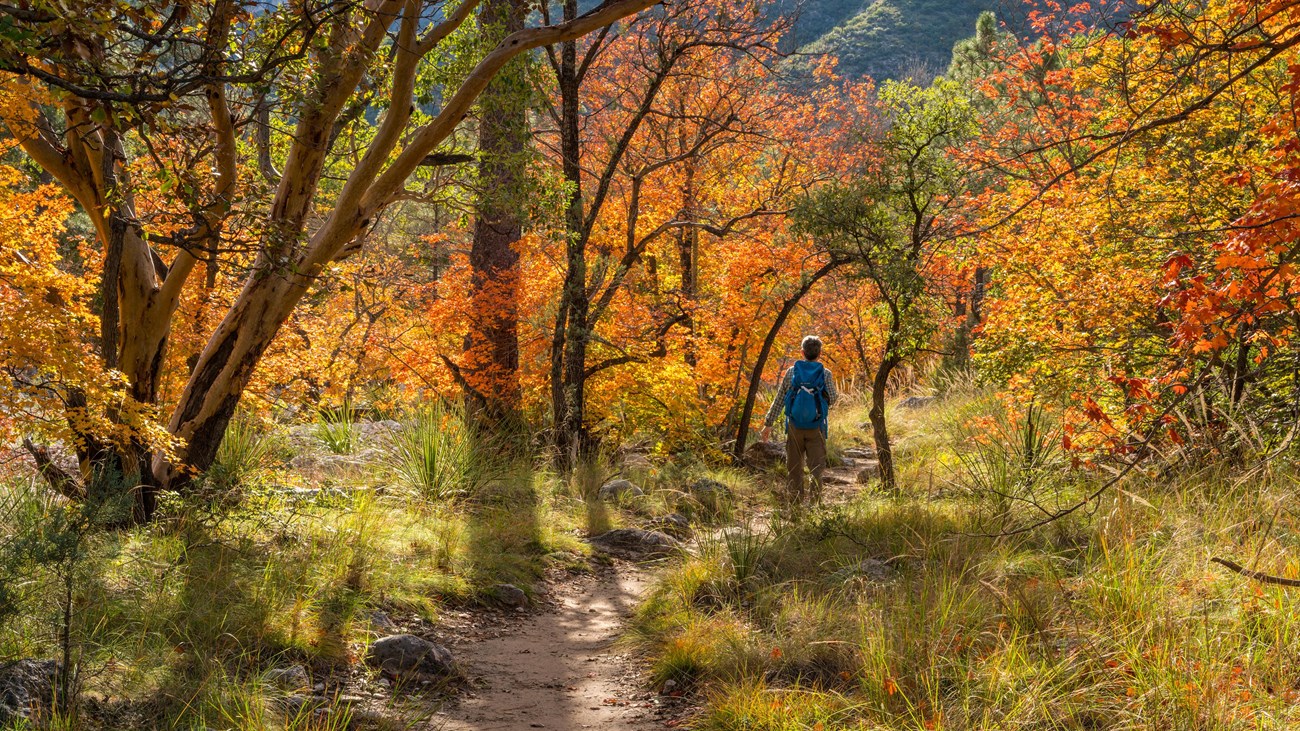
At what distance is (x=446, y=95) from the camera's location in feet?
27.9

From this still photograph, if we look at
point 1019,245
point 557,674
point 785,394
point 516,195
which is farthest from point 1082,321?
point 557,674

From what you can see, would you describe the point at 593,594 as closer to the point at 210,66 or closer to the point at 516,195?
the point at 516,195

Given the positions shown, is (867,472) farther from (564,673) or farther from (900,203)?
(564,673)

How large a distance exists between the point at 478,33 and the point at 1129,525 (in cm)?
714

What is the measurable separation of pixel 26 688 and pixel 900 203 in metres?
8.68

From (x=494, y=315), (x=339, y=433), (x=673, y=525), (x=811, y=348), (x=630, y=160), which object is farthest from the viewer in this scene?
(x=630, y=160)

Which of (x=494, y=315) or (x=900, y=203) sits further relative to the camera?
(x=494, y=315)

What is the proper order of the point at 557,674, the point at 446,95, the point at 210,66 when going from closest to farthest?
the point at 210,66 < the point at 557,674 < the point at 446,95

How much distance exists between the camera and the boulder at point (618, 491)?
951cm

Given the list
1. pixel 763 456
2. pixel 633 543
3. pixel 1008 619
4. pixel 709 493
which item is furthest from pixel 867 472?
pixel 1008 619

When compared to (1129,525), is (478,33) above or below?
above

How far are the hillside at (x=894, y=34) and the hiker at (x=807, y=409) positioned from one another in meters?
68.8

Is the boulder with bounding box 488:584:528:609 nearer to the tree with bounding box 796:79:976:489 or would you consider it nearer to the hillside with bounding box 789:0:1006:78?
the tree with bounding box 796:79:976:489

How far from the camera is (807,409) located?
28.3ft
